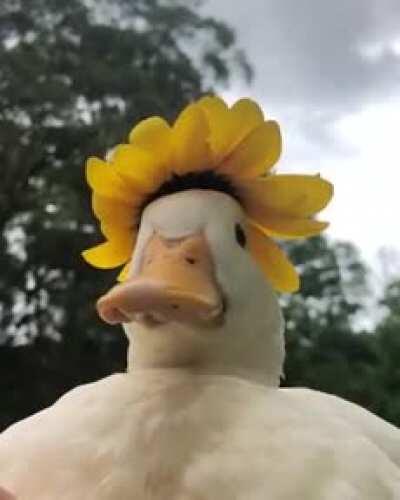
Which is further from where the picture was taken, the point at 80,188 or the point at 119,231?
the point at 80,188

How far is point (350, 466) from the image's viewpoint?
0.34 m

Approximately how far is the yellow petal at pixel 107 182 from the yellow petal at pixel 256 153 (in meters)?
0.04

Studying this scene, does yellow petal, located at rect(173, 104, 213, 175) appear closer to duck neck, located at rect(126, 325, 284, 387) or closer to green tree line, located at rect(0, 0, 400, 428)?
duck neck, located at rect(126, 325, 284, 387)

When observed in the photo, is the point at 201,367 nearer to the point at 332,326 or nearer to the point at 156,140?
the point at 156,140

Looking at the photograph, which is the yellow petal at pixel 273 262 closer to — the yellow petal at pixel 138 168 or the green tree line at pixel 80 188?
the yellow petal at pixel 138 168

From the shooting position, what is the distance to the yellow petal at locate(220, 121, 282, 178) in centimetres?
40

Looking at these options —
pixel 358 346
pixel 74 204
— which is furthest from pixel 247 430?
pixel 74 204

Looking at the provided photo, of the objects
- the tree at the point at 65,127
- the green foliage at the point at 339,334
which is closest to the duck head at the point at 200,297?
the green foliage at the point at 339,334

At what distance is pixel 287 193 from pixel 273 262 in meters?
0.04

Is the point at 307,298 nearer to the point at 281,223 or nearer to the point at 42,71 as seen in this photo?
the point at 42,71

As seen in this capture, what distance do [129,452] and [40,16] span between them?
2.80 meters

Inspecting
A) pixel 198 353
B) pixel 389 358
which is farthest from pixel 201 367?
pixel 389 358

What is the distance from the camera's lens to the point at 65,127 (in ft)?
9.27

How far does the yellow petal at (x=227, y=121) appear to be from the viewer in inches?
15.7
